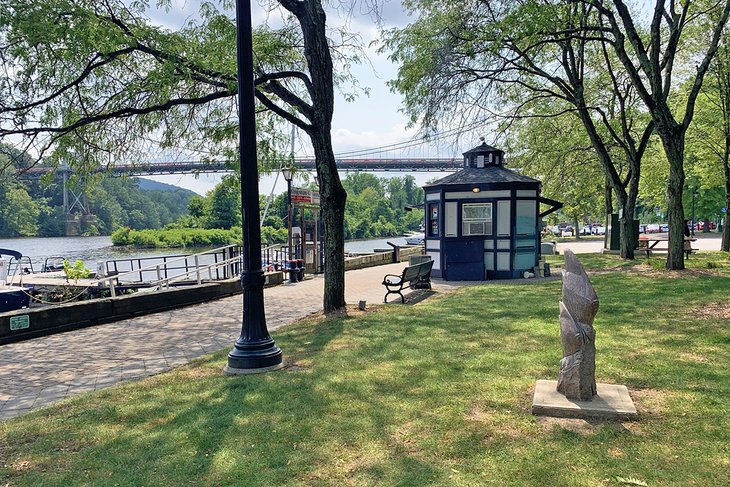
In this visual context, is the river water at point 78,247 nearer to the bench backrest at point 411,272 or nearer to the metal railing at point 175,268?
the metal railing at point 175,268

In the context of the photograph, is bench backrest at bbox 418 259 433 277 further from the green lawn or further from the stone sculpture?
the stone sculpture

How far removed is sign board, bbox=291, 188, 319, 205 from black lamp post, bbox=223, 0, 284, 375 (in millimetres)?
12354

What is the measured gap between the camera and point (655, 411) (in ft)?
12.9

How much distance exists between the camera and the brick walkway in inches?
227

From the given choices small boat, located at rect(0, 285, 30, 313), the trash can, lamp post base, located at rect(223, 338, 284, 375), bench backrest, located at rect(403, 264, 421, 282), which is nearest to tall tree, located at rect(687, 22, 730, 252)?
bench backrest, located at rect(403, 264, 421, 282)

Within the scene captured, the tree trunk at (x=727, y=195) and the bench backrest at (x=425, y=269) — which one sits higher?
the tree trunk at (x=727, y=195)

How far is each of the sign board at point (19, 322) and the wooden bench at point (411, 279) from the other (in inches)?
261

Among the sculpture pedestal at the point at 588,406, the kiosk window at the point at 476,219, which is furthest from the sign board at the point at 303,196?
the sculpture pedestal at the point at 588,406

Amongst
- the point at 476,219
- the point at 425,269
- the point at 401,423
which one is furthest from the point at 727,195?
the point at 401,423

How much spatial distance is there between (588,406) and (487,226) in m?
12.5

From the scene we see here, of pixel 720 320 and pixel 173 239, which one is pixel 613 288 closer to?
pixel 720 320

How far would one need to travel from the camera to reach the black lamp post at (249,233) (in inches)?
225

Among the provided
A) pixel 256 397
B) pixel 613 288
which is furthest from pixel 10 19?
pixel 613 288

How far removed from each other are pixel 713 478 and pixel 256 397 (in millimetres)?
3496
